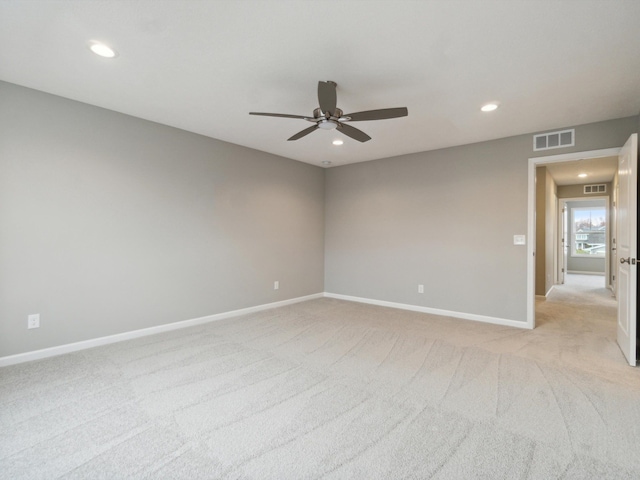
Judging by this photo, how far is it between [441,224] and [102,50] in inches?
176

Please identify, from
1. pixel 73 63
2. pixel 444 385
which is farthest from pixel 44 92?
pixel 444 385

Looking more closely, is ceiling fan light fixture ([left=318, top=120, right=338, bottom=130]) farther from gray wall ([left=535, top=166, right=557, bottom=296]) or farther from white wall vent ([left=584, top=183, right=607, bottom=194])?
white wall vent ([left=584, top=183, right=607, bottom=194])

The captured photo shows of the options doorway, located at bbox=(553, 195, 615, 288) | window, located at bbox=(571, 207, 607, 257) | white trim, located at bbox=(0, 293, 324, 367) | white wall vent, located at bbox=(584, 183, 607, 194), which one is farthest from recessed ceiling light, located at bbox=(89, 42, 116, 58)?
window, located at bbox=(571, 207, 607, 257)

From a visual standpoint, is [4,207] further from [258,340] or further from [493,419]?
[493,419]

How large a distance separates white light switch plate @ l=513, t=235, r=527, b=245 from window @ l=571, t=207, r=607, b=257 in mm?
7991

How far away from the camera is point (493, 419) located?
2.04 metres

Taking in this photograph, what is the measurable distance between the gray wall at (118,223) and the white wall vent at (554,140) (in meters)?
3.79

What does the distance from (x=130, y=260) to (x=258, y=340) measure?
5.72 ft

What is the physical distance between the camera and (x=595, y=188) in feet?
26.0

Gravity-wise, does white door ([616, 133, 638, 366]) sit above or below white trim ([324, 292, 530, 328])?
above

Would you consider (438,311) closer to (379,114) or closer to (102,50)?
(379,114)

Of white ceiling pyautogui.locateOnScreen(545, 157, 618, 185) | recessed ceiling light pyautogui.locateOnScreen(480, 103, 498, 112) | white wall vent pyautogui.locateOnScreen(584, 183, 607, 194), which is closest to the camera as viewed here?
recessed ceiling light pyautogui.locateOnScreen(480, 103, 498, 112)

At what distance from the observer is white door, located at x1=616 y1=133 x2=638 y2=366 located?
2.92 meters

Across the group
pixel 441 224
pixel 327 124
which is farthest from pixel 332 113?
pixel 441 224
